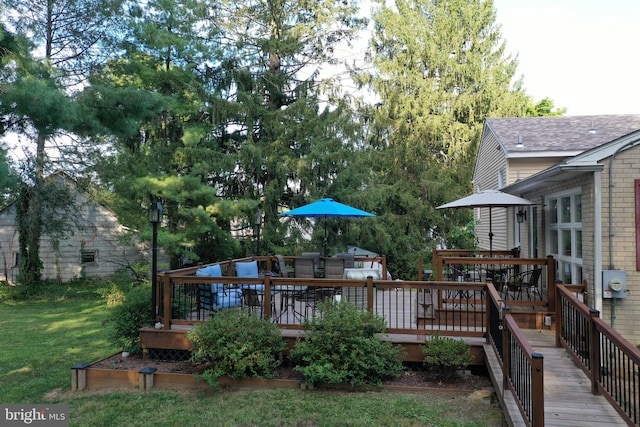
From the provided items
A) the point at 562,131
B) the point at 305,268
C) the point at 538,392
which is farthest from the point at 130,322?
the point at 562,131

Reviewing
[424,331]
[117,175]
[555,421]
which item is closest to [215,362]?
[424,331]

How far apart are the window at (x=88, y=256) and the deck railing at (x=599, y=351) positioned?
16092 mm

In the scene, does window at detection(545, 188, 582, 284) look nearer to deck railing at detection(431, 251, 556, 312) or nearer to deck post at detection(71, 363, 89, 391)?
deck railing at detection(431, 251, 556, 312)

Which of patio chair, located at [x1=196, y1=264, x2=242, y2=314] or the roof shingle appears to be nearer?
patio chair, located at [x1=196, y1=264, x2=242, y2=314]

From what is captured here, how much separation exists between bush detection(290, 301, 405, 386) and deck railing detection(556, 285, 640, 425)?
219 cm

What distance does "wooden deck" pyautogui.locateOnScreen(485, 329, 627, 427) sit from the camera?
13.3 feet

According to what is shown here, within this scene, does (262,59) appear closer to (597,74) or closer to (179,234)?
(179,234)

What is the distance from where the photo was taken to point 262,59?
60.6ft

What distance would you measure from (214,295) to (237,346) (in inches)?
72.2

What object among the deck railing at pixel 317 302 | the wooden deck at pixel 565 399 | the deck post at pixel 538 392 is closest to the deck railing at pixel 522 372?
the deck post at pixel 538 392

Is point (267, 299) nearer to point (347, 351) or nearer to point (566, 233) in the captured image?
point (347, 351)

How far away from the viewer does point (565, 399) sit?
4.49 meters

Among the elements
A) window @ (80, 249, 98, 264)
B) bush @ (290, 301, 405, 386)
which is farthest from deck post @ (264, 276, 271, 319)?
window @ (80, 249, 98, 264)

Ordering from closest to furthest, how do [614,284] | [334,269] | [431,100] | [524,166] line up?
[614,284]
[334,269]
[524,166]
[431,100]
